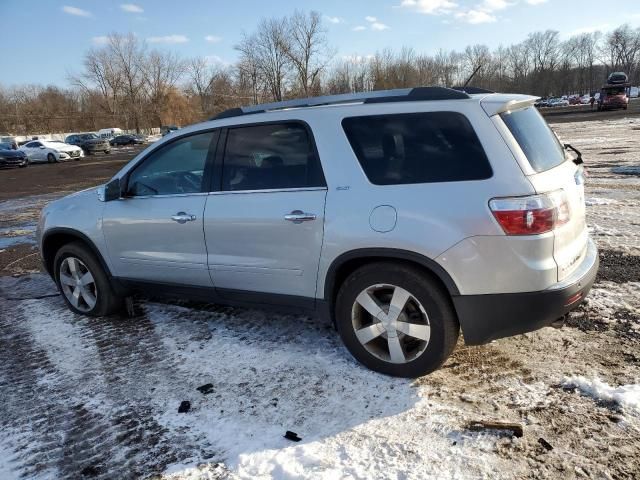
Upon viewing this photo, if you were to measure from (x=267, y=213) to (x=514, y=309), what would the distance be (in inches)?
67.7

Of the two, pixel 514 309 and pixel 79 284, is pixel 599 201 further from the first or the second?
pixel 79 284

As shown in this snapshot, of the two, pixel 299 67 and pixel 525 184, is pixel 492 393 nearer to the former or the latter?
pixel 525 184

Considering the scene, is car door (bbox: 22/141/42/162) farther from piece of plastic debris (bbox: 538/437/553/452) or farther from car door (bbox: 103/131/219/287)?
piece of plastic debris (bbox: 538/437/553/452)

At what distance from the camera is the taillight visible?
2.70m

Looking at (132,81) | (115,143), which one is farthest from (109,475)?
(132,81)

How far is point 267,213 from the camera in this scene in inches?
134

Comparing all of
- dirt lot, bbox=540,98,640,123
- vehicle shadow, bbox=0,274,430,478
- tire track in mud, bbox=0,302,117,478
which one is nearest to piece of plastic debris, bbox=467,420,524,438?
vehicle shadow, bbox=0,274,430,478

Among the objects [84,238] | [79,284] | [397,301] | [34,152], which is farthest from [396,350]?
[34,152]

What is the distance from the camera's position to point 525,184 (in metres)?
2.73

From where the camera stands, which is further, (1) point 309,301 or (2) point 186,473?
(1) point 309,301

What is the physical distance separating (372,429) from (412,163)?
1.60 meters

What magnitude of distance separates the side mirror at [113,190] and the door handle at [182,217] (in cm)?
72

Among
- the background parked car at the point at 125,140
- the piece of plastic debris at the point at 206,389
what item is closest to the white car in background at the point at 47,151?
the background parked car at the point at 125,140

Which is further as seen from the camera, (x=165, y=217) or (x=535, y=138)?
(x=165, y=217)
